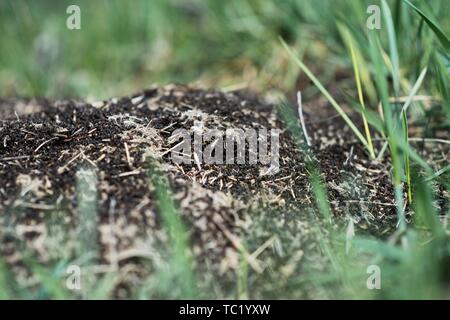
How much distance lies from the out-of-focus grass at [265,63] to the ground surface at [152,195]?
6 centimetres

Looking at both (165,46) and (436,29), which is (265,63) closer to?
(165,46)

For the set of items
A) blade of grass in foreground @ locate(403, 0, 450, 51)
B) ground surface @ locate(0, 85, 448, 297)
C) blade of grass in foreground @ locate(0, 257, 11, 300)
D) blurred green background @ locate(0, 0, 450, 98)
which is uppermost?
blurred green background @ locate(0, 0, 450, 98)

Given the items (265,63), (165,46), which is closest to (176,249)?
(265,63)

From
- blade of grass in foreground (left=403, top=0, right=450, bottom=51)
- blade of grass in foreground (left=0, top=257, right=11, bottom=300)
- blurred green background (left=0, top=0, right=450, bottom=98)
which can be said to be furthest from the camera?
blurred green background (left=0, top=0, right=450, bottom=98)

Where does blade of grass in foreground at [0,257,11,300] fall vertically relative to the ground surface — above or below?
below

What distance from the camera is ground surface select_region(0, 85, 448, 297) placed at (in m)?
1.46

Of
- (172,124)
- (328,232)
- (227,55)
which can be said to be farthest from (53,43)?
(328,232)

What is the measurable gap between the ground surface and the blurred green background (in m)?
1.07

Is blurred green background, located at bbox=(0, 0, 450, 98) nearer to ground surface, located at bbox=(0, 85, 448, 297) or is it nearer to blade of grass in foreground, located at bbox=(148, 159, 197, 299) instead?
ground surface, located at bbox=(0, 85, 448, 297)

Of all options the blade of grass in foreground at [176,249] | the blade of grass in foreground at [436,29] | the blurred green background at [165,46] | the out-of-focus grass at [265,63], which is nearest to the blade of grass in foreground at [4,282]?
the out-of-focus grass at [265,63]

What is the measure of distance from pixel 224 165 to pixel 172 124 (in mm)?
243

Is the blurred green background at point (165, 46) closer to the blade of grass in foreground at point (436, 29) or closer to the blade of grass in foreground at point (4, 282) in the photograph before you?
the blade of grass in foreground at point (436, 29)

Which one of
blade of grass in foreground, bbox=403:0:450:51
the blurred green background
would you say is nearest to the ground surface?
blade of grass in foreground, bbox=403:0:450:51

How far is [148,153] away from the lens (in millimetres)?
1702
